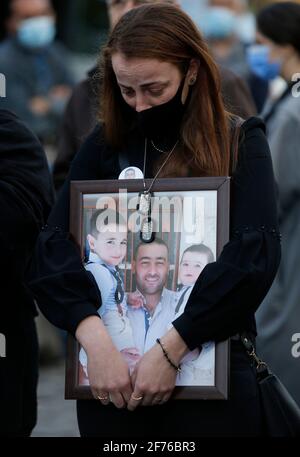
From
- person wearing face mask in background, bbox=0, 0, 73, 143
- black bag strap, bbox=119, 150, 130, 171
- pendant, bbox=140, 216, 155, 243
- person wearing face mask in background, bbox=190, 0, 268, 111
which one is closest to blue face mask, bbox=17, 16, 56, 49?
person wearing face mask in background, bbox=0, 0, 73, 143

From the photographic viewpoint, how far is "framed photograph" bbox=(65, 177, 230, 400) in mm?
2951

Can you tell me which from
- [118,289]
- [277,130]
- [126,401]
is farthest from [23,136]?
[277,130]

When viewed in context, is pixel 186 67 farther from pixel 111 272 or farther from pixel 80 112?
pixel 80 112

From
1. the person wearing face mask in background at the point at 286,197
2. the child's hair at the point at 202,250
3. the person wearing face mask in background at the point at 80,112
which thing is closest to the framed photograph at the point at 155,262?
the child's hair at the point at 202,250

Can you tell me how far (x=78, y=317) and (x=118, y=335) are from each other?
0.12 metres

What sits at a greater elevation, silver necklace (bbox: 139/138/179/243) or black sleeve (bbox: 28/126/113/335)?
silver necklace (bbox: 139/138/179/243)

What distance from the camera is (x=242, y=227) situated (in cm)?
298

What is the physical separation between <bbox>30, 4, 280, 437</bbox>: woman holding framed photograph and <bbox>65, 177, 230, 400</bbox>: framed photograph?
0.11ft

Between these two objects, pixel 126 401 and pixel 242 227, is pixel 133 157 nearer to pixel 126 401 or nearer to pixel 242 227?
pixel 242 227

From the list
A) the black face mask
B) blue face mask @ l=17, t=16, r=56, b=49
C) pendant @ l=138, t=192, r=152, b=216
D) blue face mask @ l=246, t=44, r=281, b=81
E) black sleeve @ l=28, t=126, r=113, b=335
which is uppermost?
blue face mask @ l=17, t=16, r=56, b=49

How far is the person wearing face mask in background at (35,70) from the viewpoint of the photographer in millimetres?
7684

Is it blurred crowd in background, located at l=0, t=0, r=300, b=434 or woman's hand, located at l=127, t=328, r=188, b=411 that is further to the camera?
blurred crowd in background, located at l=0, t=0, r=300, b=434

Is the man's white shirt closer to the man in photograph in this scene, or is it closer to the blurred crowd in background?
the man in photograph
